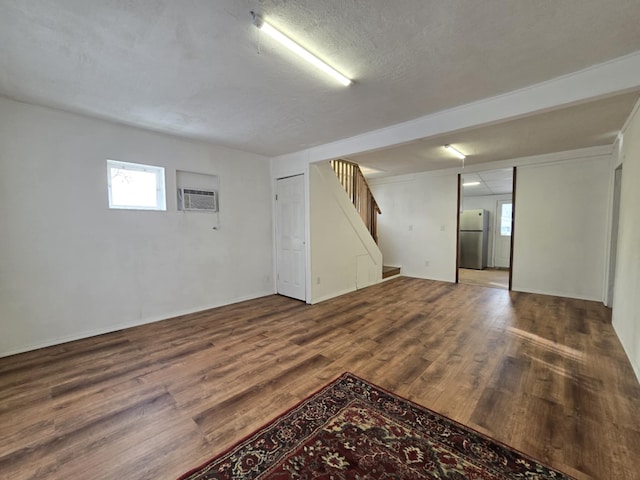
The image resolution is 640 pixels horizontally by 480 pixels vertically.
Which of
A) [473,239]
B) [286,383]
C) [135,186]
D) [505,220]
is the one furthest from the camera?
[505,220]

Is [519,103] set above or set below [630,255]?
above

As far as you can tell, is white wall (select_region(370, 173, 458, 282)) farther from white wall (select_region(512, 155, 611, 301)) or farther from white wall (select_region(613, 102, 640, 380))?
white wall (select_region(613, 102, 640, 380))

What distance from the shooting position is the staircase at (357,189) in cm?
549

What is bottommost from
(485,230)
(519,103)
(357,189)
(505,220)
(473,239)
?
(473,239)

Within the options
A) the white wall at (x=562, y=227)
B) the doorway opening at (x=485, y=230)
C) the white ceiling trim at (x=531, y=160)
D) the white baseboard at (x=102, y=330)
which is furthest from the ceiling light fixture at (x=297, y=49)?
the doorway opening at (x=485, y=230)

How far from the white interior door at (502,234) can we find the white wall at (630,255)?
18.1 ft

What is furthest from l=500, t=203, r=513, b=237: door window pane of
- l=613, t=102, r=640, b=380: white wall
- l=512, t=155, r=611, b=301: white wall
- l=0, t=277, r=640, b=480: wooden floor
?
l=613, t=102, r=640, b=380: white wall

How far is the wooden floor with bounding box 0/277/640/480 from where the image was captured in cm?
156

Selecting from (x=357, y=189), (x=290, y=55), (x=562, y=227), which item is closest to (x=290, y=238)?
(x=357, y=189)

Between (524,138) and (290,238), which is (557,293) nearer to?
(524,138)

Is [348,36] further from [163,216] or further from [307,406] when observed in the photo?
[163,216]

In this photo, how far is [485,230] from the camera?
8.45 metres

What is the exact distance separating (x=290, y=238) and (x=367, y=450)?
141 inches

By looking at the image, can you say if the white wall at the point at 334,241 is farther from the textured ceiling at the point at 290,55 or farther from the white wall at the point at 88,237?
the textured ceiling at the point at 290,55
